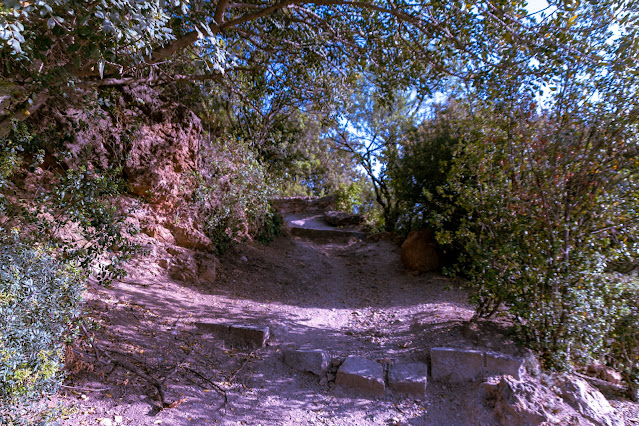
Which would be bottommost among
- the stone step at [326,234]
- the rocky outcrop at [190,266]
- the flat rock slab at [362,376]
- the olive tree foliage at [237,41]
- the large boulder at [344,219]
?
the flat rock slab at [362,376]

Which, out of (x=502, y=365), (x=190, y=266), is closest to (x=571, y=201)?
(x=502, y=365)

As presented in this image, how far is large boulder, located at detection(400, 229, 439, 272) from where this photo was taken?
8.15m

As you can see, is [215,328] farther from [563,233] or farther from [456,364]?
[563,233]

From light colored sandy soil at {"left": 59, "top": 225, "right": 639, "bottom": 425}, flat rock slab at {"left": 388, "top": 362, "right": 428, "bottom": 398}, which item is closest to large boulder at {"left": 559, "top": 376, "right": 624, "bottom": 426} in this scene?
light colored sandy soil at {"left": 59, "top": 225, "right": 639, "bottom": 425}

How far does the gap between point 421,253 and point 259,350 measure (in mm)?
4833

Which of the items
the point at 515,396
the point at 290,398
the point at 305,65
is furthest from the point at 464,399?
the point at 305,65

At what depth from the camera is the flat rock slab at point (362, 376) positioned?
12.6ft

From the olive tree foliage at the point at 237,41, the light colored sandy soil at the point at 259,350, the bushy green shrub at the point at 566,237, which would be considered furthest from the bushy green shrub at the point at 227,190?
the bushy green shrub at the point at 566,237

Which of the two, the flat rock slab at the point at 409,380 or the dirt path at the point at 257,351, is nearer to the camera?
the dirt path at the point at 257,351

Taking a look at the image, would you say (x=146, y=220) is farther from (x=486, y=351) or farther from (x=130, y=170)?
(x=486, y=351)

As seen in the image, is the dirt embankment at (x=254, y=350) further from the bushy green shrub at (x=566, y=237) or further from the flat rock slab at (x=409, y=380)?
the bushy green shrub at (x=566, y=237)

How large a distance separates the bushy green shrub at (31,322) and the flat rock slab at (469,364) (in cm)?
334

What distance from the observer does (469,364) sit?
3.89m

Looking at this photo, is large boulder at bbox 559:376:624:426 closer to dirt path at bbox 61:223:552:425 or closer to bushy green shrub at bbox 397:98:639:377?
bushy green shrub at bbox 397:98:639:377
